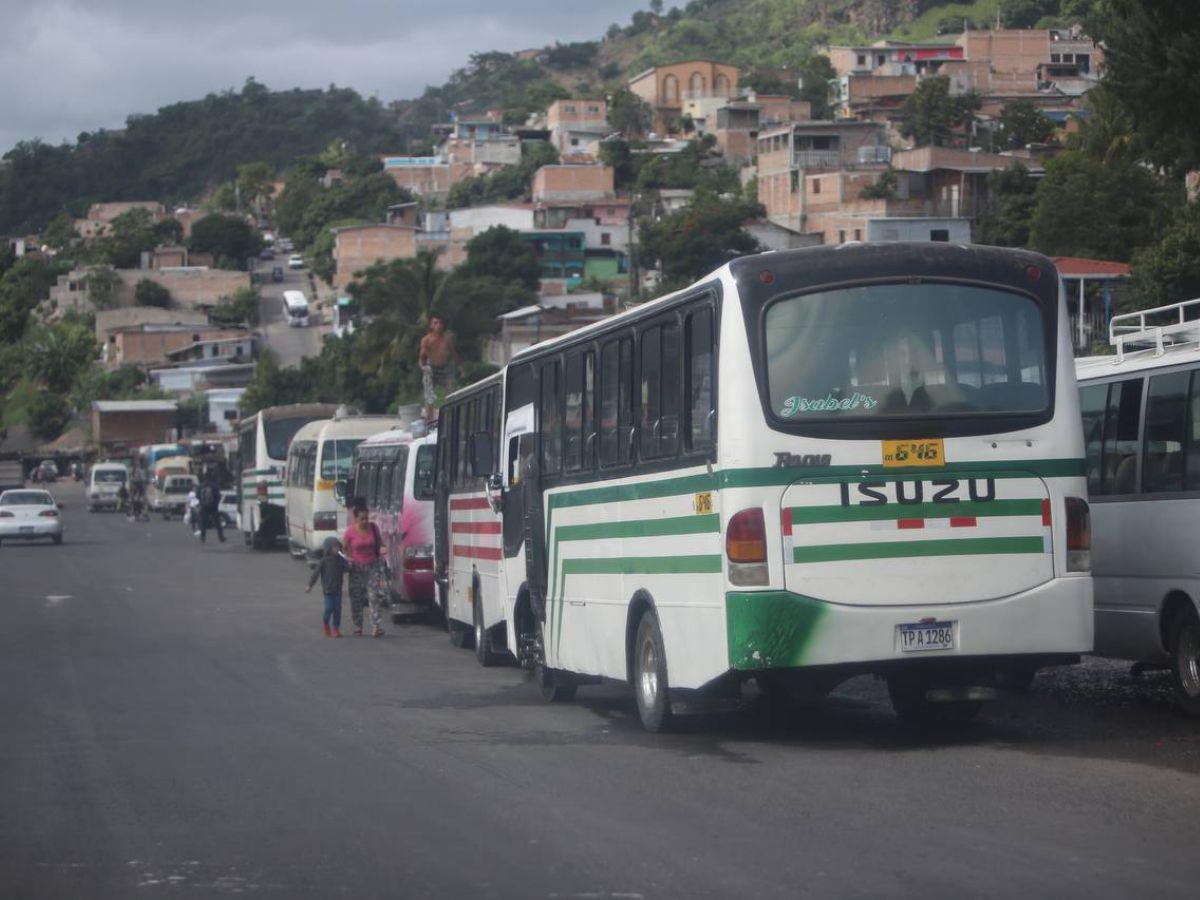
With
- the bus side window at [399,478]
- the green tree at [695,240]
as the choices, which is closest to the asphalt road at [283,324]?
the green tree at [695,240]

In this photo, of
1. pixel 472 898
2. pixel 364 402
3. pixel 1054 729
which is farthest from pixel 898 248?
pixel 364 402

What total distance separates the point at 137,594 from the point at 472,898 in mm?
23115

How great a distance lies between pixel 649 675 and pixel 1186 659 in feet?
12.9

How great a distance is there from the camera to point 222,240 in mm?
163875

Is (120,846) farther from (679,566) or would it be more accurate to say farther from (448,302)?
(448,302)

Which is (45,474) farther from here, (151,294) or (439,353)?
(439,353)

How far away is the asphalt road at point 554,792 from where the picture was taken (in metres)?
7.69

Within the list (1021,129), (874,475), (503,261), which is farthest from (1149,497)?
(503,261)

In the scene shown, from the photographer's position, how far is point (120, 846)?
28.1ft

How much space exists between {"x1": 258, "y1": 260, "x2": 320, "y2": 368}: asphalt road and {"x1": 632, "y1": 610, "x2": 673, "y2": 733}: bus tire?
10243cm

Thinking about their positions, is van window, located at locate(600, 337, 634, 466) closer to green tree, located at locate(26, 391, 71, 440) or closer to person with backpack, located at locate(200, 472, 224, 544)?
person with backpack, located at locate(200, 472, 224, 544)

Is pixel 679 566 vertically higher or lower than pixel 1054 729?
higher

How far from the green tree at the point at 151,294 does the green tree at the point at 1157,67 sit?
131411mm

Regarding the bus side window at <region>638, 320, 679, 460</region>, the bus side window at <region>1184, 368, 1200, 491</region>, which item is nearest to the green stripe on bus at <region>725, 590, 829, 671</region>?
the bus side window at <region>638, 320, 679, 460</region>
